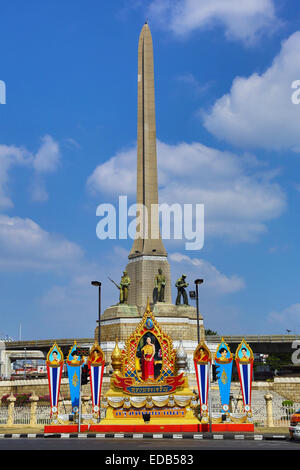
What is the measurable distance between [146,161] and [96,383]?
36833 mm

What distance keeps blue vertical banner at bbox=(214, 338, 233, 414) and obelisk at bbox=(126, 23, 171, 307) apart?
3123 cm

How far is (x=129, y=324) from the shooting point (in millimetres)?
52469

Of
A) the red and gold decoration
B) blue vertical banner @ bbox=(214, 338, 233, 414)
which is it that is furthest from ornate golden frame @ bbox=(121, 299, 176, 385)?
blue vertical banner @ bbox=(214, 338, 233, 414)

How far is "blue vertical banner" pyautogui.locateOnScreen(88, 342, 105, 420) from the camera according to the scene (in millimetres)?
24406

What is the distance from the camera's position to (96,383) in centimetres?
2448

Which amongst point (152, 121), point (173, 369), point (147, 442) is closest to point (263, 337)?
point (152, 121)

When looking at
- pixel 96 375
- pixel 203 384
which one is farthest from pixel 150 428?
pixel 96 375

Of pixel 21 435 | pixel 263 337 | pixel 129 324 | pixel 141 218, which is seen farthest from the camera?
pixel 263 337

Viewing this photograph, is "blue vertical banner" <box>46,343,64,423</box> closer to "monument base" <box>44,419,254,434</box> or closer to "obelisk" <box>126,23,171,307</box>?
"monument base" <box>44,419,254,434</box>

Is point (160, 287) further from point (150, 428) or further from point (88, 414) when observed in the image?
point (150, 428)

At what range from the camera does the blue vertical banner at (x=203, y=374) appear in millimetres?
23375

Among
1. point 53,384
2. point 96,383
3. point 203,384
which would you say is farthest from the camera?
point 53,384

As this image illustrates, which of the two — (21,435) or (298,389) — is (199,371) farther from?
(298,389)
